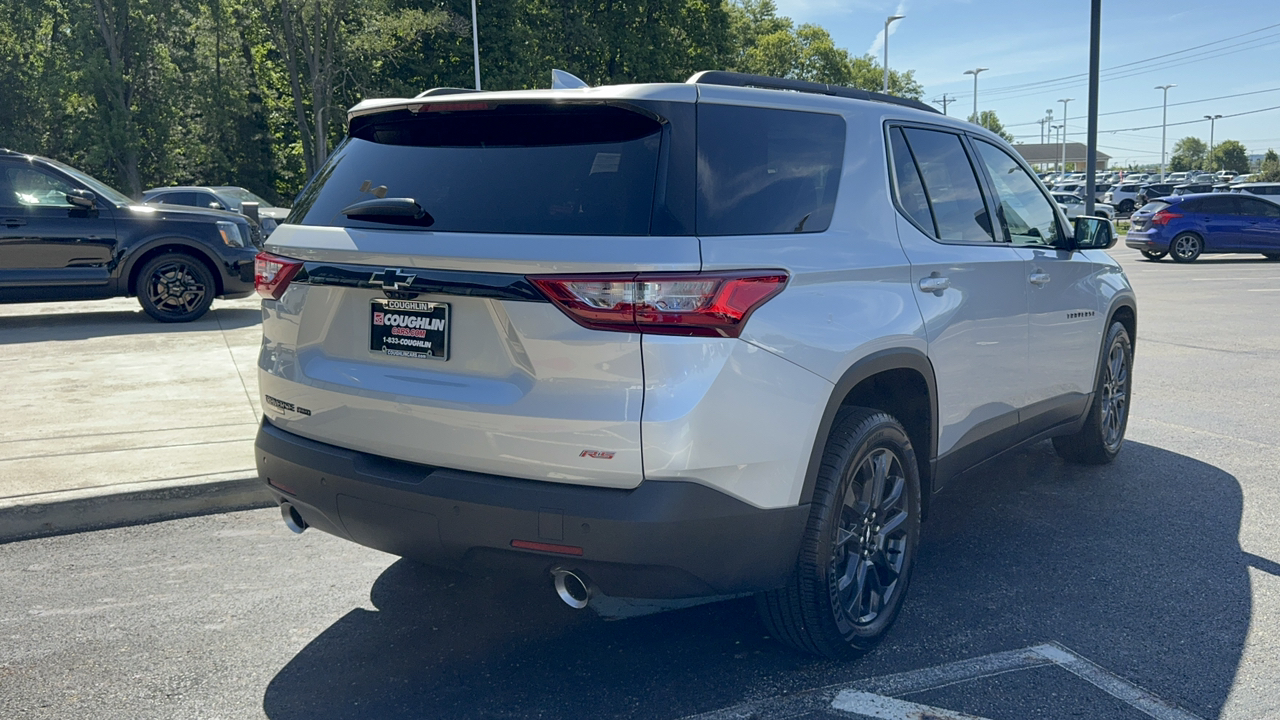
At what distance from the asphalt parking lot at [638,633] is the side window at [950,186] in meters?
1.38

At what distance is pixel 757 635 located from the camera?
3656mm

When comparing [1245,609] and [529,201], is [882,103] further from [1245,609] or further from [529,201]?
[1245,609]

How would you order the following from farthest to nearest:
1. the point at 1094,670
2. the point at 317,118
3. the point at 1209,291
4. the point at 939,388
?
the point at 317,118 < the point at 1209,291 < the point at 939,388 < the point at 1094,670

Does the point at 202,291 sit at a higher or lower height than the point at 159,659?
higher

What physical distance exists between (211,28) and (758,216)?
127 ft

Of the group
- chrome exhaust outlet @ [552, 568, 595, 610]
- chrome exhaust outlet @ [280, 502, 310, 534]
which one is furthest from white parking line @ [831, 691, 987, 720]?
chrome exhaust outlet @ [280, 502, 310, 534]

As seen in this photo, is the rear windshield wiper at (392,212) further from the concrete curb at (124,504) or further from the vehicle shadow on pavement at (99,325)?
the vehicle shadow on pavement at (99,325)

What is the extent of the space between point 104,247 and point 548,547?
9.94 metres

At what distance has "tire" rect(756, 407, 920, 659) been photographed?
10.5 ft

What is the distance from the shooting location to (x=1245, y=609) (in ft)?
12.7

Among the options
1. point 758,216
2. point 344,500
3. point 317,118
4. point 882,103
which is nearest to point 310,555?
point 344,500

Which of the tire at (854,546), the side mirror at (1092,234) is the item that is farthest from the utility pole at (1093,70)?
the tire at (854,546)

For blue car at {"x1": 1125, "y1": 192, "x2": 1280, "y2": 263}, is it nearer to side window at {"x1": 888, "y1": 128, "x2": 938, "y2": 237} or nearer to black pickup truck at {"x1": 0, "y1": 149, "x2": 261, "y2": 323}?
black pickup truck at {"x1": 0, "y1": 149, "x2": 261, "y2": 323}

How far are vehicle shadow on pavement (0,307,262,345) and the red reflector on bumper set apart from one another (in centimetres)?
873
